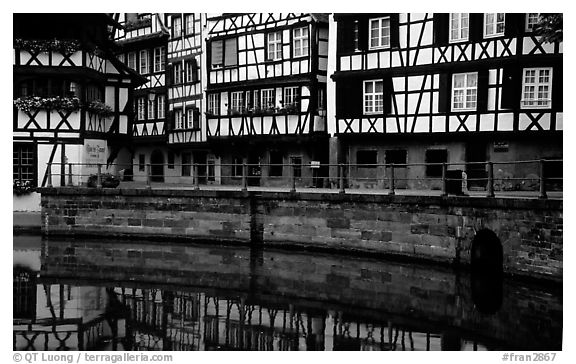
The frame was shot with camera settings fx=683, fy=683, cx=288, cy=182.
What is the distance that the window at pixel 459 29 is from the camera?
81.9 feet

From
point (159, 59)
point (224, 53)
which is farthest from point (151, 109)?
point (224, 53)

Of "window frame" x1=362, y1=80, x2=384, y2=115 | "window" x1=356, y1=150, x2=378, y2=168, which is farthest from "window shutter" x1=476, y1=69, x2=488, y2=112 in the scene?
"window" x1=356, y1=150, x2=378, y2=168

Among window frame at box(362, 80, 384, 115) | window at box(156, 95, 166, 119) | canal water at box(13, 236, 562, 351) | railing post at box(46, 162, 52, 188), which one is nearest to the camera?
canal water at box(13, 236, 562, 351)

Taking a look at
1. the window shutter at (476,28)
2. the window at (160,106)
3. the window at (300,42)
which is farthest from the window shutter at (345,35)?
the window at (160,106)

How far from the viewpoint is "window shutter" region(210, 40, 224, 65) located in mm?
33438

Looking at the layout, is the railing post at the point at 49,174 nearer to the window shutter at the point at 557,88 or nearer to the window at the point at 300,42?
the window at the point at 300,42

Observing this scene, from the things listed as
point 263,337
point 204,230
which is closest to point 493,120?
point 204,230

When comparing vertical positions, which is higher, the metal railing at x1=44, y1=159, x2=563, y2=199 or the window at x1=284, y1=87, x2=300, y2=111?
the window at x1=284, y1=87, x2=300, y2=111

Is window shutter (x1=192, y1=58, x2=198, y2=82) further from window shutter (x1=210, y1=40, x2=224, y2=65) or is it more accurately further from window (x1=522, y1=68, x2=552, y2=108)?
window (x1=522, y1=68, x2=552, y2=108)

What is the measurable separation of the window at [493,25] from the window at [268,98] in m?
10.5
